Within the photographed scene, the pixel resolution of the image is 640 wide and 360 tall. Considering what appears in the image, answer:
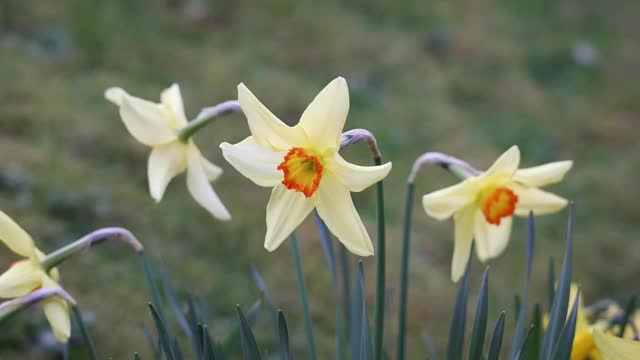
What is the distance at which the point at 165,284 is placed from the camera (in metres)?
1.56

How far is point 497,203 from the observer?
136cm

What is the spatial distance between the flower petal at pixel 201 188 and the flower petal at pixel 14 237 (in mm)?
312

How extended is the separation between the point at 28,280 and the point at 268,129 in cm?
49

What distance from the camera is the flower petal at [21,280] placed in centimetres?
128

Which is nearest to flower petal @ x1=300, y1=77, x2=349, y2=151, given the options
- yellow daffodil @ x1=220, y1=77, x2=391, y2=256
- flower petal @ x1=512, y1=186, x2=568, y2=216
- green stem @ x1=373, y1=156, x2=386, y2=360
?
yellow daffodil @ x1=220, y1=77, x2=391, y2=256

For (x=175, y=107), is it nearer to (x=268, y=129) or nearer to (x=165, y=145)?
(x=165, y=145)

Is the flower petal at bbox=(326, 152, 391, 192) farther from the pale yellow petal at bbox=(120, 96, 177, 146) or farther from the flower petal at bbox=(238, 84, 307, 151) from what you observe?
the pale yellow petal at bbox=(120, 96, 177, 146)

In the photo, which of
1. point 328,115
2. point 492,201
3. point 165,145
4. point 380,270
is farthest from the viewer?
point 165,145

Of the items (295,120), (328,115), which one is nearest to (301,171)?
(328,115)

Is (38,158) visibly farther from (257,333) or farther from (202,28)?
(202,28)

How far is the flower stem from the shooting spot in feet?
4.49

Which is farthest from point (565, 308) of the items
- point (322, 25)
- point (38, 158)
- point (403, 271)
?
point (322, 25)

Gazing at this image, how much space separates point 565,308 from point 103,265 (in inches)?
77.1

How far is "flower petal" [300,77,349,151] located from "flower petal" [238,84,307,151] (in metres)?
0.02
